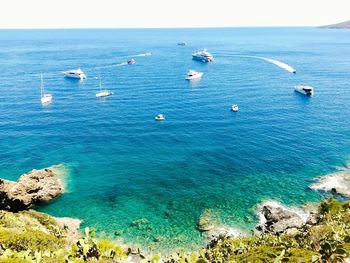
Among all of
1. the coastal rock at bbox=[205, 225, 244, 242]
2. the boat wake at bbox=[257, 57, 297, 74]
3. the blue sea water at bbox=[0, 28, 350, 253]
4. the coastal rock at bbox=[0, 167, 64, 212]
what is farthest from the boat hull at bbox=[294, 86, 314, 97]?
the coastal rock at bbox=[0, 167, 64, 212]

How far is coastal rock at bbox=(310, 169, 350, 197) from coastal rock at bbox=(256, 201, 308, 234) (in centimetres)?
966

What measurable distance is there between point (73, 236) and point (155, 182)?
21756mm

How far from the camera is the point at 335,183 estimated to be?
211ft

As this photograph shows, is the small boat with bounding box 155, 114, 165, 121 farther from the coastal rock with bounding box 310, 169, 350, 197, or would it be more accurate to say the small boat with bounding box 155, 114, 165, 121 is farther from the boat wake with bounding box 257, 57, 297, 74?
the boat wake with bounding box 257, 57, 297, 74

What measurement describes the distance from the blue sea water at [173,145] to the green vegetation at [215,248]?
31.7 ft

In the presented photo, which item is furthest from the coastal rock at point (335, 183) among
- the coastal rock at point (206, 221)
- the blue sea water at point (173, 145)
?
the coastal rock at point (206, 221)

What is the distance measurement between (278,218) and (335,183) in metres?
19.1

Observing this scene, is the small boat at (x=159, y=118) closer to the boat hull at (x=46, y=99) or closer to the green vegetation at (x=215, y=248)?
the boat hull at (x=46, y=99)

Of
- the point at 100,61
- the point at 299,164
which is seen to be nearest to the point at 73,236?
the point at 299,164

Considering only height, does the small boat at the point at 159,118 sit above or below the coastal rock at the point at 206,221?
above

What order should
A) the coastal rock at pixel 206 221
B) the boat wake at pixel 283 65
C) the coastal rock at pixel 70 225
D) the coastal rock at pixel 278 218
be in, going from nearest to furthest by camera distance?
1. the coastal rock at pixel 70 225
2. the coastal rock at pixel 278 218
3. the coastal rock at pixel 206 221
4. the boat wake at pixel 283 65

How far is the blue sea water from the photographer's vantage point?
58188 millimetres

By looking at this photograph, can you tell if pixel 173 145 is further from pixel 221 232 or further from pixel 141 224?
pixel 221 232

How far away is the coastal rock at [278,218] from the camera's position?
50812 mm
